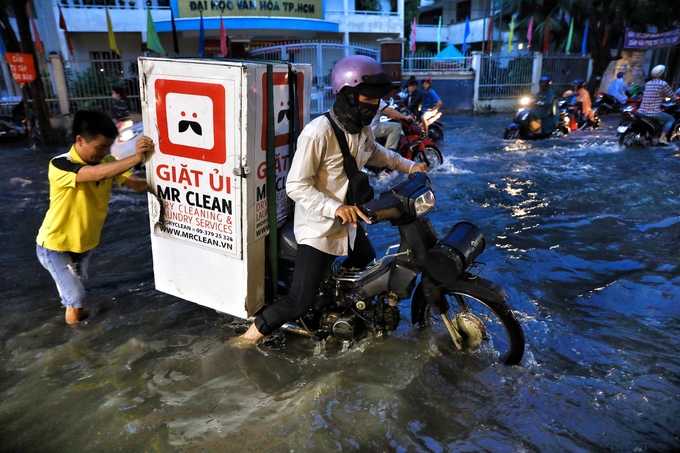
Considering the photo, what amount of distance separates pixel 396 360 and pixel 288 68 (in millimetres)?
1937

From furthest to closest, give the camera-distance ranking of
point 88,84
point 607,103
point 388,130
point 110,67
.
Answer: point 607,103, point 110,67, point 88,84, point 388,130

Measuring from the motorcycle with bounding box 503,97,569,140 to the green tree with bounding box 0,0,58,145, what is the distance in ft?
38.0

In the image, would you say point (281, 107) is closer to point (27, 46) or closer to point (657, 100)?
point (657, 100)

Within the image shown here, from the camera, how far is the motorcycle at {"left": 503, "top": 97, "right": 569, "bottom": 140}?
11.4 meters

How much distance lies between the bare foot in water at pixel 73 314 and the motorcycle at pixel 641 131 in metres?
10.6

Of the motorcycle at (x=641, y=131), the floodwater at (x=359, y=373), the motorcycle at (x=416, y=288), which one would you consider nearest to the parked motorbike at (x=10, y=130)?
the floodwater at (x=359, y=373)

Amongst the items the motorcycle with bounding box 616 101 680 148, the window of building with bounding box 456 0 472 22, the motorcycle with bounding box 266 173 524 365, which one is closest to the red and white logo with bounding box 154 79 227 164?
the motorcycle with bounding box 266 173 524 365

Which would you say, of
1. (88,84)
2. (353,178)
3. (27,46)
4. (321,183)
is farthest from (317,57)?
(353,178)

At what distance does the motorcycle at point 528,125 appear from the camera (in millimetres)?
11422

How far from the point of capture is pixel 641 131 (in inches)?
406

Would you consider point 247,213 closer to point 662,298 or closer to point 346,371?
point 346,371

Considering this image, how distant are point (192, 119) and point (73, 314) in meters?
1.91

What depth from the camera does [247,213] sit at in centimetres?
283

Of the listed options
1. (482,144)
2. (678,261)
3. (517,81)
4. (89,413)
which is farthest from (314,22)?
(89,413)
